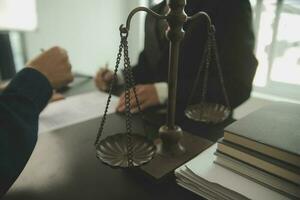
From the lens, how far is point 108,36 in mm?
1947

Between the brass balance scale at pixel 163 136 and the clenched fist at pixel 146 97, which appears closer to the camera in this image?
the brass balance scale at pixel 163 136

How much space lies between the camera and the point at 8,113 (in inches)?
23.4

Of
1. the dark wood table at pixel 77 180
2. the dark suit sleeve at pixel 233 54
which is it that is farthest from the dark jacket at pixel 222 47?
the dark wood table at pixel 77 180

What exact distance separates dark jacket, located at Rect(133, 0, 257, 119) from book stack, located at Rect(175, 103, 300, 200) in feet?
1.43

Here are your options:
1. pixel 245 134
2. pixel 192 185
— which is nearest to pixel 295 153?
pixel 245 134

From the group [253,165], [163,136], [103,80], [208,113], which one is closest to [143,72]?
[103,80]

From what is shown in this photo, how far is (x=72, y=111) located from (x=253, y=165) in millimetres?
712

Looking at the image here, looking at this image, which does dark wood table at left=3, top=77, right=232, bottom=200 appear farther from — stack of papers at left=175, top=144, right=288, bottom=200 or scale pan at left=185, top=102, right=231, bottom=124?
scale pan at left=185, top=102, right=231, bottom=124

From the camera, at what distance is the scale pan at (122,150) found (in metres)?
0.54

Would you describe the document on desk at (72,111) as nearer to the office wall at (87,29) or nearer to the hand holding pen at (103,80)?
the hand holding pen at (103,80)

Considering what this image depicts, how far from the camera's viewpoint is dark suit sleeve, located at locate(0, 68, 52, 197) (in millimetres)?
546

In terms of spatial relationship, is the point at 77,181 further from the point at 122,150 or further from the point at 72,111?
the point at 72,111

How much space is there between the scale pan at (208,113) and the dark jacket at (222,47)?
199 mm

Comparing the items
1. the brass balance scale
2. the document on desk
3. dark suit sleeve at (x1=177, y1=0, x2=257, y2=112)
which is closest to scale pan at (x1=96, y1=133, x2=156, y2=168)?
the brass balance scale
